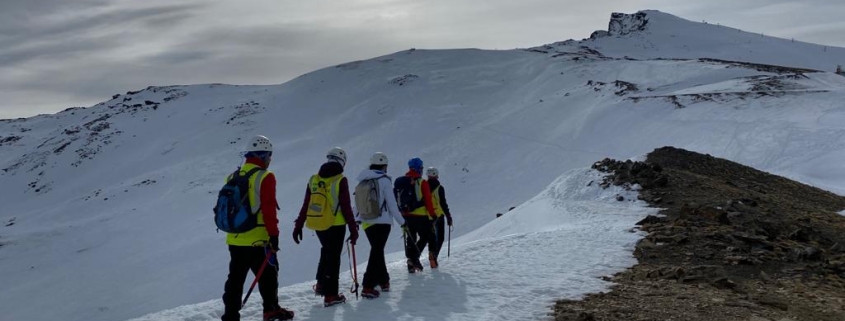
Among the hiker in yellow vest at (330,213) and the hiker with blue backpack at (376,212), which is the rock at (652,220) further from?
the hiker in yellow vest at (330,213)

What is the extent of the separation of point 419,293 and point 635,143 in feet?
86.1

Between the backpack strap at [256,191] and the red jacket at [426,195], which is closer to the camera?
the backpack strap at [256,191]

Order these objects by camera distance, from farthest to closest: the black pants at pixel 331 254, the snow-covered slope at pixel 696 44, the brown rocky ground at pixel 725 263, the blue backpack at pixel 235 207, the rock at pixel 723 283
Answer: the snow-covered slope at pixel 696 44, the rock at pixel 723 283, the black pants at pixel 331 254, the brown rocky ground at pixel 725 263, the blue backpack at pixel 235 207

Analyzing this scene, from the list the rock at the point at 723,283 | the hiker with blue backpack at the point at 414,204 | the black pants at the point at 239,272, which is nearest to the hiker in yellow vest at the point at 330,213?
the black pants at the point at 239,272

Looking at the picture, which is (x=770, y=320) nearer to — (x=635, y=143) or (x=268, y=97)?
(x=635, y=143)

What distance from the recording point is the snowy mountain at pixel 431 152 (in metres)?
13.4

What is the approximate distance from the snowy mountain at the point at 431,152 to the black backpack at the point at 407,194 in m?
1.11

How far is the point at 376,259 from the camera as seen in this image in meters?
8.35

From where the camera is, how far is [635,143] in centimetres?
3238

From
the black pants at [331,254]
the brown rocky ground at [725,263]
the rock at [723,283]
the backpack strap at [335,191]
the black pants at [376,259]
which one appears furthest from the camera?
the rock at [723,283]

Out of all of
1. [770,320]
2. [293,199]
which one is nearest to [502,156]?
[293,199]

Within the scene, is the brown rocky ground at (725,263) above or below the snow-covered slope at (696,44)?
below

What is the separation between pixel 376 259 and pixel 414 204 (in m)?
1.79

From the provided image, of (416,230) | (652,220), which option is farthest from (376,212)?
(652,220)
